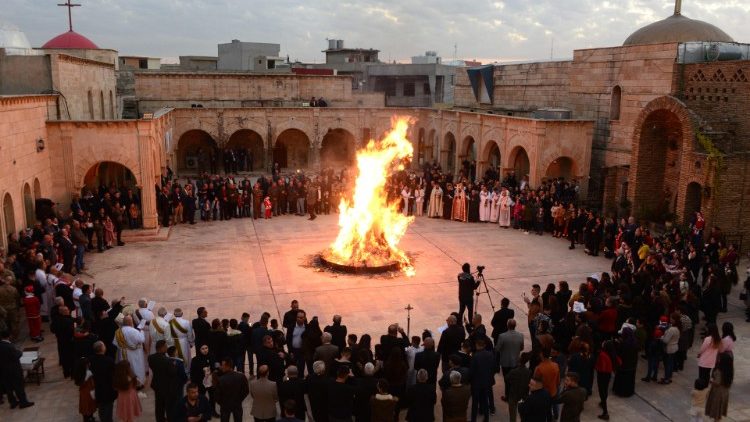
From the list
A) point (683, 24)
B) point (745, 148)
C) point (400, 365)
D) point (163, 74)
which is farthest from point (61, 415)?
point (163, 74)

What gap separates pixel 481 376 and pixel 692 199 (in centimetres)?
1375

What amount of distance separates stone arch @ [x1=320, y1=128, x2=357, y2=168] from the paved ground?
1680 centimetres

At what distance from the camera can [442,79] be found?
5103cm

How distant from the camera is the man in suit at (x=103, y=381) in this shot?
8.38 m

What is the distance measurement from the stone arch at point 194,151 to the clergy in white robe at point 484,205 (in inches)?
744

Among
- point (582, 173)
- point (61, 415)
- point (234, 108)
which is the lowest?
point (61, 415)

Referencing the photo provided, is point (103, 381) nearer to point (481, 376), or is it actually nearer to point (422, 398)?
point (422, 398)

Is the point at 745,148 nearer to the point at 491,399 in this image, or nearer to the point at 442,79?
the point at 491,399

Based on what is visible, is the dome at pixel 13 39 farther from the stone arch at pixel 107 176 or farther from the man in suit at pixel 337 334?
the man in suit at pixel 337 334

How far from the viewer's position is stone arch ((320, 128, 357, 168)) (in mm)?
38344

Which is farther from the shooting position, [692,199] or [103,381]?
[692,199]

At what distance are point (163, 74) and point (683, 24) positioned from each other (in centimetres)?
2615

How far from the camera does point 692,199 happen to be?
63.0 ft

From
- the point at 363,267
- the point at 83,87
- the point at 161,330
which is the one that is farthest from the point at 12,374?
the point at 83,87
